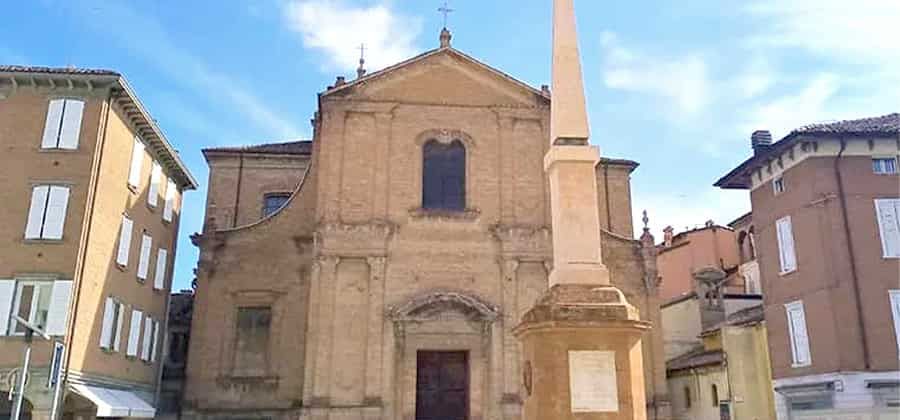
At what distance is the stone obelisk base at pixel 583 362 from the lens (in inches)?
369

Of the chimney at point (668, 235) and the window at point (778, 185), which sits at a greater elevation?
the chimney at point (668, 235)

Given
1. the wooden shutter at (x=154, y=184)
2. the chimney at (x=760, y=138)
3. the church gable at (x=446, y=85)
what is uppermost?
the church gable at (x=446, y=85)

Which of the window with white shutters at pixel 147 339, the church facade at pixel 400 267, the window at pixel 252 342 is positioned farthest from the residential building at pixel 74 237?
the window at pixel 252 342

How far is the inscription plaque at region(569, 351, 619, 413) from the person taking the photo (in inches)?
369

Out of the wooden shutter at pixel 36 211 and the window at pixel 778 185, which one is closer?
the wooden shutter at pixel 36 211

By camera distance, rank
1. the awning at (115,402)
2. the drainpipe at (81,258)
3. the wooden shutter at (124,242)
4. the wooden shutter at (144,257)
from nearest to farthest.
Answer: the drainpipe at (81,258) → the awning at (115,402) → the wooden shutter at (124,242) → the wooden shutter at (144,257)

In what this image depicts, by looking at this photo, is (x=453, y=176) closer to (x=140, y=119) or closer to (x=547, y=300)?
(x=140, y=119)

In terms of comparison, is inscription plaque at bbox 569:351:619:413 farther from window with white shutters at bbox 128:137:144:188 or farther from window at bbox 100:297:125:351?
window with white shutters at bbox 128:137:144:188

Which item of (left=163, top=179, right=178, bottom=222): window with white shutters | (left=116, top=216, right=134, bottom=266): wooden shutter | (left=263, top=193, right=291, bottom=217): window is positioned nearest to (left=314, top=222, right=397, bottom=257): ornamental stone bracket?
(left=116, top=216, right=134, bottom=266): wooden shutter

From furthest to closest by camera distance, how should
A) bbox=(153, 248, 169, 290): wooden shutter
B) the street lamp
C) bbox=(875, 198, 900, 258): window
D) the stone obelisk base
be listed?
bbox=(153, 248, 169, 290): wooden shutter → bbox=(875, 198, 900, 258): window → the street lamp → the stone obelisk base

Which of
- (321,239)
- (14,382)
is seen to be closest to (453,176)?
(321,239)

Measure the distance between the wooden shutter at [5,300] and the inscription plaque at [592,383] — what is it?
15.5 m

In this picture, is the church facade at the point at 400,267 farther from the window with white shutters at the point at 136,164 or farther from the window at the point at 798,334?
the window at the point at 798,334

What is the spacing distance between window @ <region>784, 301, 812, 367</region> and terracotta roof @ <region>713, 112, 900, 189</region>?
4418 mm
